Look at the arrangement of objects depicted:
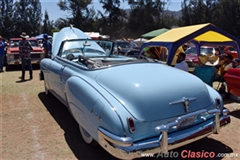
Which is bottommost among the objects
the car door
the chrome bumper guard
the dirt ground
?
the dirt ground

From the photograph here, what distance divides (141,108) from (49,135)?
2052mm

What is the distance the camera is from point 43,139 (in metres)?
3.98

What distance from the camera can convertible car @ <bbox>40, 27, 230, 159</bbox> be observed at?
107 inches

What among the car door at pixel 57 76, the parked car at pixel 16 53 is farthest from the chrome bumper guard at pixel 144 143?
the parked car at pixel 16 53

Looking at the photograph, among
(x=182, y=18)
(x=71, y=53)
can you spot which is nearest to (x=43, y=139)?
(x=71, y=53)

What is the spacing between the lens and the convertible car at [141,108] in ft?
8.89

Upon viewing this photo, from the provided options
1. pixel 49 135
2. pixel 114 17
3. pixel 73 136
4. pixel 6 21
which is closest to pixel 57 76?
pixel 49 135

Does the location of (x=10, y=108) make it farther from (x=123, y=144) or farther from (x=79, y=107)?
(x=123, y=144)

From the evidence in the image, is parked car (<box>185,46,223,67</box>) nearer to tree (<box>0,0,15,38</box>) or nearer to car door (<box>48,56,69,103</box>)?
car door (<box>48,56,69,103</box>)

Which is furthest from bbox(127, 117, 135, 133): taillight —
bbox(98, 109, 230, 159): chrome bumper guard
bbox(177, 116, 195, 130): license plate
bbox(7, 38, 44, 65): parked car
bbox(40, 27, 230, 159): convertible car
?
bbox(7, 38, 44, 65): parked car

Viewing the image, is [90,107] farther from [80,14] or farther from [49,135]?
[80,14]

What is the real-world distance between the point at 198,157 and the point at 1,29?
1995 inches

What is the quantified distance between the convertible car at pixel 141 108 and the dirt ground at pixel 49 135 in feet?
1.28

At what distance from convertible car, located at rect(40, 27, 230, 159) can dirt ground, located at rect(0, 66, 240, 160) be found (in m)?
0.39
